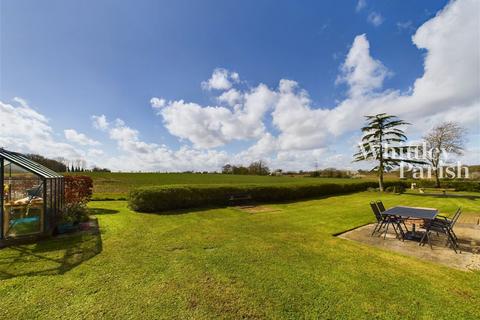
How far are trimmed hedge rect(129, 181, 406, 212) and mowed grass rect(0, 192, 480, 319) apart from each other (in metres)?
4.07

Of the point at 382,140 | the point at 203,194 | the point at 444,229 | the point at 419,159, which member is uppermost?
the point at 382,140

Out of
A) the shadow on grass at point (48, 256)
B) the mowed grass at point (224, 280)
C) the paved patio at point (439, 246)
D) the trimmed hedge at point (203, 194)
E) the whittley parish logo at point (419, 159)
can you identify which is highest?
the whittley parish logo at point (419, 159)

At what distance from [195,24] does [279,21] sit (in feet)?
15.2

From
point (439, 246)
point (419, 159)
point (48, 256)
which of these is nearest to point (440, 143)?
point (419, 159)

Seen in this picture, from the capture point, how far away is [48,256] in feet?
16.4

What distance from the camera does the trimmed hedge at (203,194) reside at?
10.6 m

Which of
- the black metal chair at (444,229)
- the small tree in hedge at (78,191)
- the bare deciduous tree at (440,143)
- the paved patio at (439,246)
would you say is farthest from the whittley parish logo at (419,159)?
the small tree in hedge at (78,191)

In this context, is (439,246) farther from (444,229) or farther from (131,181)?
(131,181)

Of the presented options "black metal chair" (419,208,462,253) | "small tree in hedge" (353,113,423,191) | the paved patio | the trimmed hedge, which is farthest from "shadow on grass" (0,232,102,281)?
"small tree in hedge" (353,113,423,191)

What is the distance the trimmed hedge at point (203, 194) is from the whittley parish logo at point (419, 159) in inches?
413

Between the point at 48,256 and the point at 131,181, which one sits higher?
the point at 131,181

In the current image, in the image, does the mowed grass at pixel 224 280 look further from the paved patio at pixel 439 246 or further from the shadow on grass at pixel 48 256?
the paved patio at pixel 439 246

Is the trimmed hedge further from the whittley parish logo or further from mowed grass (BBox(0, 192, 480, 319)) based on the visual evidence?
the whittley parish logo

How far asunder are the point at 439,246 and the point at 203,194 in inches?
400
